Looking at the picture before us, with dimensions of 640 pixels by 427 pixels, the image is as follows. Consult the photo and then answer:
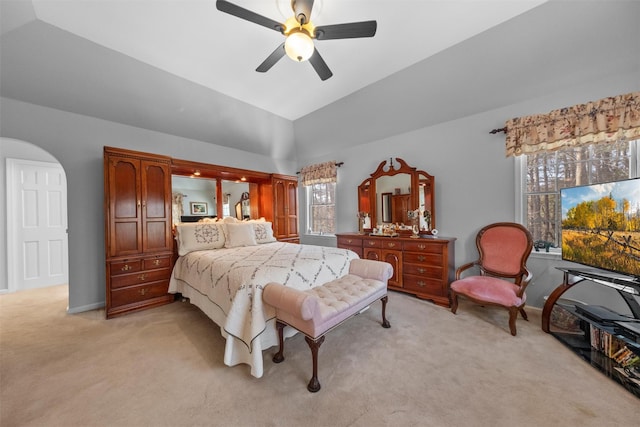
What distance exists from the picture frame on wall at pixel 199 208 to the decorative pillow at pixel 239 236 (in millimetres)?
753

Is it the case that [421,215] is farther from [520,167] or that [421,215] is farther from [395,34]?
[395,34]

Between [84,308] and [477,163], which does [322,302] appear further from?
[84,308]

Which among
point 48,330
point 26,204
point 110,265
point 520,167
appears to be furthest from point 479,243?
point 26,204

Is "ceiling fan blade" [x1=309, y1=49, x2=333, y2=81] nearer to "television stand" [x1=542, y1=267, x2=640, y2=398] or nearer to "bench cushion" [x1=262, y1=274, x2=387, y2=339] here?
"bench cushion" [x1=262, y1=274, x2=387, y2=339]

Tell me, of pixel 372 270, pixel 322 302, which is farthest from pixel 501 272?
pixel 322 302

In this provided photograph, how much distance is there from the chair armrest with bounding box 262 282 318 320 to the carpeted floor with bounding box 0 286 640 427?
1.84ft

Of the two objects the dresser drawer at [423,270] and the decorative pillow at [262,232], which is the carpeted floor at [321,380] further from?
the decorative pillow at [262,232]

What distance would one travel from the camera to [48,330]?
8.22 ft

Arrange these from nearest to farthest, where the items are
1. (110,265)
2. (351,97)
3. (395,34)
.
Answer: (395,34)
(110,265)
(351,97)

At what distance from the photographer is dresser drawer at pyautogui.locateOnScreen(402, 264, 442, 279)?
3.11 meters

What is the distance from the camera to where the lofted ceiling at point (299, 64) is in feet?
6.82

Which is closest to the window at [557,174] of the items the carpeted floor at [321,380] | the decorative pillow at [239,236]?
the carpeted floor at [321,380]

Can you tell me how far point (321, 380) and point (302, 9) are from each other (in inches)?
111

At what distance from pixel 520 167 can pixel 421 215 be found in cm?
138
